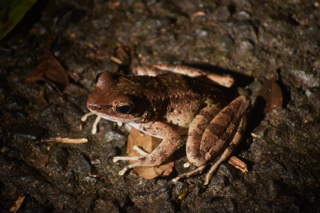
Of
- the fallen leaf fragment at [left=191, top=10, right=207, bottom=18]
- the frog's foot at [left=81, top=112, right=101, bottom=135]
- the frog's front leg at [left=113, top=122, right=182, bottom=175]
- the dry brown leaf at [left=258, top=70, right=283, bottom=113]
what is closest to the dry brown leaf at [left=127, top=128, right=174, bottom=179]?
the frog's front leg at [left=113, top=122, right=182, bottom=175]

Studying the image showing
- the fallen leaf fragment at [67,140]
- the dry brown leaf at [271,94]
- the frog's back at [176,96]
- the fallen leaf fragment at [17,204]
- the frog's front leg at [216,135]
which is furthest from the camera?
the dry brown leaf at [271,94]

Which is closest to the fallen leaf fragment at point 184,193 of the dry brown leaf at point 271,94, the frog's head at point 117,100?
the frog's head at point 117,100

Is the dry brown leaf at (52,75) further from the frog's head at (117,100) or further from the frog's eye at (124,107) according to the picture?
the frog's eye at (124,107)

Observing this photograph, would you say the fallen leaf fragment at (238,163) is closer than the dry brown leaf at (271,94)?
Yes

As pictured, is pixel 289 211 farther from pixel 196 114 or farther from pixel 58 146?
pixel 58 146

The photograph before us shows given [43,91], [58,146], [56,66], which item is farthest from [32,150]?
[56,66]

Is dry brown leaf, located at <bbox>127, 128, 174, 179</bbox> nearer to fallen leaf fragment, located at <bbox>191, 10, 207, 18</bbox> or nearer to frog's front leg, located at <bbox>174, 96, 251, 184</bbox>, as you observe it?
frog's front leg, located at <bbox>174, 96, 251, 184</bbox>
